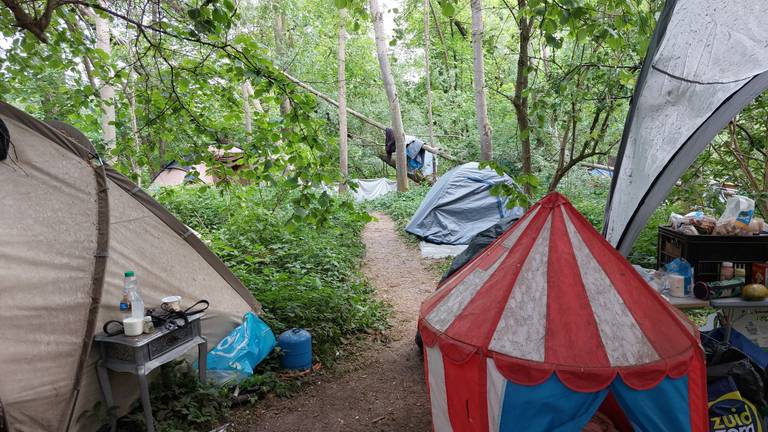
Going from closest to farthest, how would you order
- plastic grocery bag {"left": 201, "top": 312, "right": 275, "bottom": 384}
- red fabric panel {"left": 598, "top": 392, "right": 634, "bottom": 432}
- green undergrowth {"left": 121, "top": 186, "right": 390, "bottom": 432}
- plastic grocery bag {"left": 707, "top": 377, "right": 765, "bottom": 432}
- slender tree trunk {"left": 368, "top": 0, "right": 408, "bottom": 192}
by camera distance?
plastic grocery bag {"left": 707, "top": 377, "right": 765, "bottom": 432} → red fabric panel {"left": 598, "top": 392, "right": 634, "bottom": 432} → green undergrowth {"left": 121, "top": 186, "right": 390, "bottom": 432} → plastic grocery bag {"left": 201, "top": 312, "right": 275, "bottom": 384} → slender tree trunk {"left": 368, "top": 0, "right": 408, "bottom": 192}

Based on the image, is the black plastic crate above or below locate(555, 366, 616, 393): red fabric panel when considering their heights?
→ above

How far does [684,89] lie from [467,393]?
2009 mm

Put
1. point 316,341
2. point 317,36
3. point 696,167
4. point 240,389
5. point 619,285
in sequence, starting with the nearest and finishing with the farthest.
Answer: point 619,285 → point 240,389 → point 316,341 → point 696,167 → point 317,36

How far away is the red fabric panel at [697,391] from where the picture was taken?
244 cm

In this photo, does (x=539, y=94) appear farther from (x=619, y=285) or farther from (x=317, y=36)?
(x=317, y=36)

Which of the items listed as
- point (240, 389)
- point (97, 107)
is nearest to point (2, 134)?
point (97, 107)

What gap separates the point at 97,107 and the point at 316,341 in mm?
3363

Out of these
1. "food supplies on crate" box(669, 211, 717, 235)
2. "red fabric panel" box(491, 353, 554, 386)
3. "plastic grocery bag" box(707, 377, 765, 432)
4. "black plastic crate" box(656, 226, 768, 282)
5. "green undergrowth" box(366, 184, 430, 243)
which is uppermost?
"food supplies on crate" box(669, 211, 717, 235)

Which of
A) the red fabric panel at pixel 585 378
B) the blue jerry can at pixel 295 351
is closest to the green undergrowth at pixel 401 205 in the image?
the blue jerry can at pixel 295 351

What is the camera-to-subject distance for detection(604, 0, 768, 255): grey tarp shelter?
2.24 meters

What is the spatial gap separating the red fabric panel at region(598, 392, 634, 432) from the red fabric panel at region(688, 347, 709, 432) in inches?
26.7

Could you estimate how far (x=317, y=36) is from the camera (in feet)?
68.8

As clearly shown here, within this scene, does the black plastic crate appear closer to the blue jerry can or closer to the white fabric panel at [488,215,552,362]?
the white fabric panel at [488,215,552,362]

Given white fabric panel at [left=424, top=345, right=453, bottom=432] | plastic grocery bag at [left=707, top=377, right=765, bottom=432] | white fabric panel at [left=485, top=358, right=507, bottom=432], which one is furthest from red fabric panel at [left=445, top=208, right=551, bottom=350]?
plastic grocery bag at [left=707, top=377, right=765, bottom=432]
